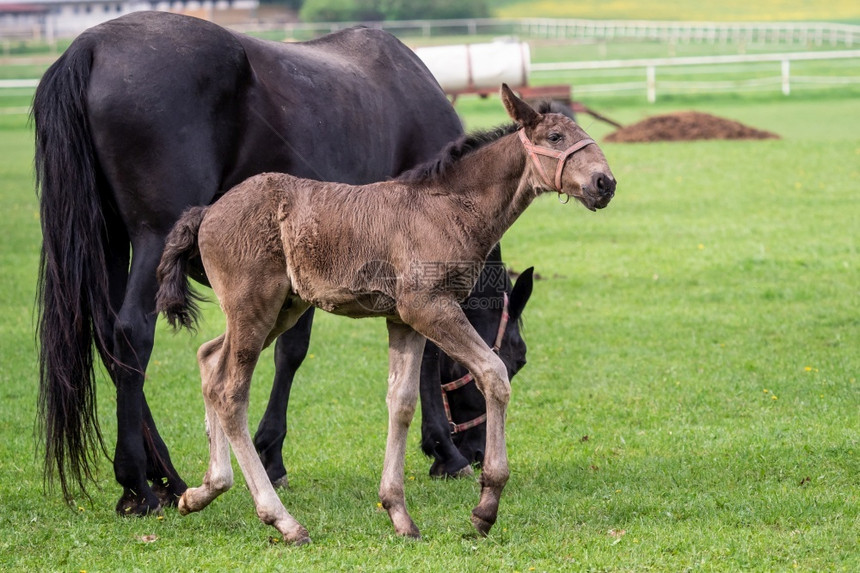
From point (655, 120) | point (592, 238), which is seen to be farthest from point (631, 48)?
point (592, 238)

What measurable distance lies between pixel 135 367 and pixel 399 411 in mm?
1352

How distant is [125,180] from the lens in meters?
5.23

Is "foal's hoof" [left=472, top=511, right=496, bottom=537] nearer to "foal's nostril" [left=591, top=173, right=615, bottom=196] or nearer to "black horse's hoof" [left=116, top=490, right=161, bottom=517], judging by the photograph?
"foal's nostril" [left=591, top=173, right=615, bottom=196]

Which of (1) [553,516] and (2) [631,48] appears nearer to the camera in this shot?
(1) [553,516]

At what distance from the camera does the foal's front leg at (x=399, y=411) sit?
479cm

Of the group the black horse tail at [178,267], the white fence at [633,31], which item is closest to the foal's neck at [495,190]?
the black horse tail at [178,267]

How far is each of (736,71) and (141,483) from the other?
38055mm

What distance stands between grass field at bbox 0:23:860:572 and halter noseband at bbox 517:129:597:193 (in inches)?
61.7

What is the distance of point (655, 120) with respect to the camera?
23.9 meters

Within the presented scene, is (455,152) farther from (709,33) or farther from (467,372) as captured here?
(709,33)

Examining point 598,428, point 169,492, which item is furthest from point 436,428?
point 169,492

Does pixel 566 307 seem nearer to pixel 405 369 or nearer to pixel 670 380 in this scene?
pixel 670 380

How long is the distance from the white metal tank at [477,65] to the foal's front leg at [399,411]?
15.1 meters

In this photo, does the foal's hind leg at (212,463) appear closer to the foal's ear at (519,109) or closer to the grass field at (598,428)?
the grass field at (598,428)
